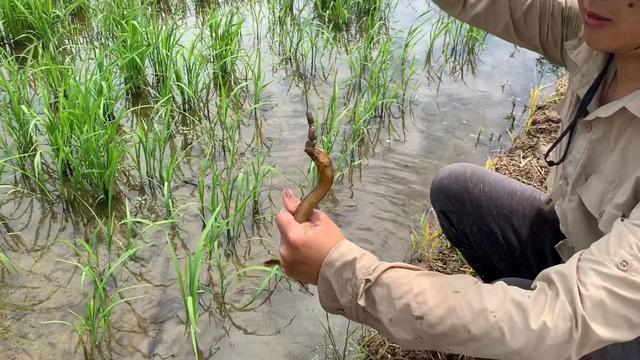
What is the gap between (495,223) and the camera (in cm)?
216

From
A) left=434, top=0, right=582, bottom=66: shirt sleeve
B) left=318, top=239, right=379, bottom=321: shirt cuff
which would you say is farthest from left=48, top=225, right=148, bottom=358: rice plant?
left=434, top=0, right=582, bottom=66: shirt sleeve

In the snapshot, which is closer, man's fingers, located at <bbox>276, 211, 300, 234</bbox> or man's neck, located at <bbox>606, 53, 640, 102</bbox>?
man's fingers, located at <bbox>276, 211, 300, 234</bbox>

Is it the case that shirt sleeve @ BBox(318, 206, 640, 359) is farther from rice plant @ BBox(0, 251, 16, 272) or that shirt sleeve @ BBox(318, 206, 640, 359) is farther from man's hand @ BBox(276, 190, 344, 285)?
rice plant @ BBox(0, 251, 16, 272)

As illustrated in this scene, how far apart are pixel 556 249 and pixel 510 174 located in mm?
1592

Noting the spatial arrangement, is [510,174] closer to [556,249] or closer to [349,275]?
[556,249]

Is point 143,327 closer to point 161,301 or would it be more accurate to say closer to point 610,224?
point 161,301

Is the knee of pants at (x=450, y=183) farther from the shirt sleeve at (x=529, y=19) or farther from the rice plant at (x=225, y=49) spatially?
the rice plant at (x=225, y=49)

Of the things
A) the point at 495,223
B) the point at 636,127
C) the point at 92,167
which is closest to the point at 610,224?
the point at 636,127

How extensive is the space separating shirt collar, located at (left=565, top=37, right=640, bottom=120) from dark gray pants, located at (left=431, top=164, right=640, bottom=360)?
19.5 inches

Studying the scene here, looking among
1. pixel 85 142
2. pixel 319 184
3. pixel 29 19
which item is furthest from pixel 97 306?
pixel 29 19

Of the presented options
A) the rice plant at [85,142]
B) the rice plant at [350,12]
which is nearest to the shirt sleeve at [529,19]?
the rice plant at [85,142]

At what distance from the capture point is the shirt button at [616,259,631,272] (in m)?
1.14

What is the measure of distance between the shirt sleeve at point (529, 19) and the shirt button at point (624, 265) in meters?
1.03

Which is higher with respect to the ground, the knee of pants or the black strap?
the black strap
